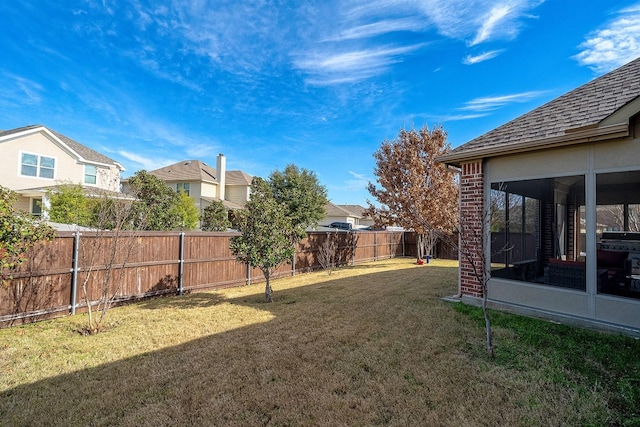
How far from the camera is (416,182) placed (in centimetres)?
1514

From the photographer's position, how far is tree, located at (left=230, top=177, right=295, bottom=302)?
7.32m

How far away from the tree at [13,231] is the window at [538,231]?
724cm

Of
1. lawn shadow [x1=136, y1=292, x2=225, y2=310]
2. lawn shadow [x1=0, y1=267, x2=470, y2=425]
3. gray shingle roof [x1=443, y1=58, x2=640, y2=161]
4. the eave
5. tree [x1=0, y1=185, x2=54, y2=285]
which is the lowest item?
lawn shadow [x1=136, y1=292, x2=225, y2=310]

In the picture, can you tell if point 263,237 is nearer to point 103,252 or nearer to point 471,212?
point 103,252

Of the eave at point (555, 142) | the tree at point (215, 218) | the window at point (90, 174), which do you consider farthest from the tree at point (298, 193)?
the eave at point (555, 142)

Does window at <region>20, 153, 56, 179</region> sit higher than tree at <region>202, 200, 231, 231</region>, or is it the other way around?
window at <region>20, 153, 56, 179</region>

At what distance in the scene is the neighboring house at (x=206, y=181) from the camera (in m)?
26.2

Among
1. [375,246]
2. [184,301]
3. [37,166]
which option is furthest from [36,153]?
[375,246]

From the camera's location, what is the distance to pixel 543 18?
8086 mm

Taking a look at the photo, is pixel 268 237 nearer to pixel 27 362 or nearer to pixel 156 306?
pixel 156 306

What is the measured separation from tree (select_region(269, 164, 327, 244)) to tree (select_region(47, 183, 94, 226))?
11.1m

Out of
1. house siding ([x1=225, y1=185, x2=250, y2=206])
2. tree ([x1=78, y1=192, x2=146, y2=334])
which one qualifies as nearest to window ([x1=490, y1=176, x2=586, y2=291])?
tree ([x1=78, y1=192, x2=146, y2=334])

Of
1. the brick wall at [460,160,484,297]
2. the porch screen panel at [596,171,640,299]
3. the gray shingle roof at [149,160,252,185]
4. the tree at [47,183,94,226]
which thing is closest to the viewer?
the porch screen panel at [596,171,640,299]

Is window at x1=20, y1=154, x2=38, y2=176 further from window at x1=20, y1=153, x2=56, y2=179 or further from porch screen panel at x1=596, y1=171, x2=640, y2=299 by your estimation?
porch screen panel at x1=596, y1=171, x2=640, y2=299
